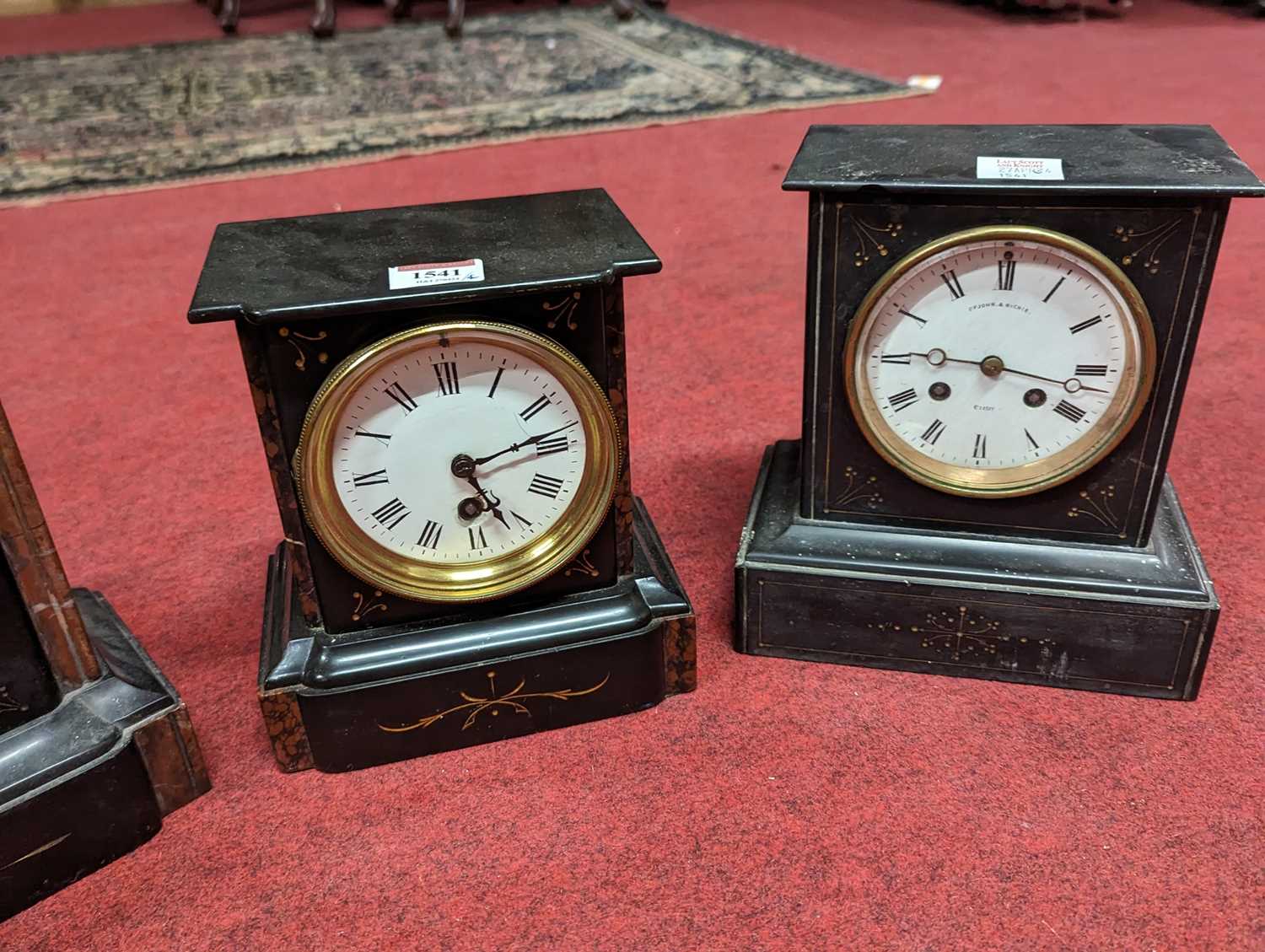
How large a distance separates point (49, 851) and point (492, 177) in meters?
2.60

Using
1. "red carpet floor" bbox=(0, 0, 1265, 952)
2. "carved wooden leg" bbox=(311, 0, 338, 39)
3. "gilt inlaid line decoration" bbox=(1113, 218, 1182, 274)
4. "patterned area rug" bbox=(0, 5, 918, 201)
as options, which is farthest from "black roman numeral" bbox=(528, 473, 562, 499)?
"carved wooden leg" bbox=(311, 0, 338, 39)

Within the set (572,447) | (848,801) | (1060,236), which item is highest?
(1060,236)

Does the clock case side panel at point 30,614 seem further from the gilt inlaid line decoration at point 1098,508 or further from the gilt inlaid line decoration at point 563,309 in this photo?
the gilt inlaid line decoration at point 1098,508

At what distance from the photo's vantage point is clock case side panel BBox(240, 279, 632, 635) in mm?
1190

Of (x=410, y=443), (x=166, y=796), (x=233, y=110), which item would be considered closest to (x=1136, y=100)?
(x=233, y=110)

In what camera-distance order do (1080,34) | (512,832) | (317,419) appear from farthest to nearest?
(1080,34)
(512,832)
(317,419)

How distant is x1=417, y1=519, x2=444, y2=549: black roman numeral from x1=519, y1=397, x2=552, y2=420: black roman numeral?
6.7 inches

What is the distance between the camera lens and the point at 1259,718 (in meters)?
1.43

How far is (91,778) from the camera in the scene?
1.25m

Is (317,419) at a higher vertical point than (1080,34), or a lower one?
higher

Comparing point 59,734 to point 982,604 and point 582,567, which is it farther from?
point 982,604

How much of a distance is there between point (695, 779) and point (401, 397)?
59cm

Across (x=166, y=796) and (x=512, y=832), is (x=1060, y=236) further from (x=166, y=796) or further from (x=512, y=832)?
(x=166, y=796)

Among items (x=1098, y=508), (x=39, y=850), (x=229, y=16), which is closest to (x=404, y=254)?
(x=39, y=850)
